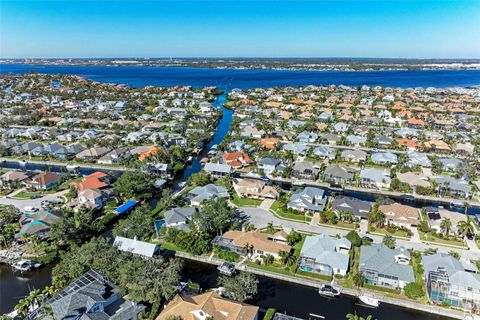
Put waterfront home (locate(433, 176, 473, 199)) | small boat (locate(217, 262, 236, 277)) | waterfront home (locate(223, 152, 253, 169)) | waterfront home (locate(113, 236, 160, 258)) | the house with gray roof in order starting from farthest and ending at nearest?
1. the house with gray roof
2. waterfront home (locate(223, 152, 253, 169))
3. waterfront home (locate(433, 176, 473, 199))
4. waterfront home (locate(113, 236, 160, 258))
5. small boat (locate(217, 262, 236, 277))

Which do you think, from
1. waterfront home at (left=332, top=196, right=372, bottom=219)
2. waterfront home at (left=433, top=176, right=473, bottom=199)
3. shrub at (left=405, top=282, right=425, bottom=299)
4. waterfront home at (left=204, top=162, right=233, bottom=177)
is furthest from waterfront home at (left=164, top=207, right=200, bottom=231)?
waterfront home at (left=433, top=176, right=473, bottom=199)

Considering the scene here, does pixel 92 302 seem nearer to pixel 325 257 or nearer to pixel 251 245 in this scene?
pixel 251 245

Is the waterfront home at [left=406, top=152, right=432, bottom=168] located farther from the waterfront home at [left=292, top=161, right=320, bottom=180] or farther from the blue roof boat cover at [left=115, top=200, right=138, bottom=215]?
the blue roof boat cover at [left=115, top=200, right=138, bottom=215]

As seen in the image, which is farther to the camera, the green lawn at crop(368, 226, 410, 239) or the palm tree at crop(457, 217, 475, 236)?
the green lawn at crop(368, 226, 410, 239)

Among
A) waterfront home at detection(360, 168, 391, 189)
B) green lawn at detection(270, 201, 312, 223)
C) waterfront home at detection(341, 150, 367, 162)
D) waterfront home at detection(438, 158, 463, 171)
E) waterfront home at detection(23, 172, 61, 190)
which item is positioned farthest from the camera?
waterfront home at detection(341, 150, 367, 162)

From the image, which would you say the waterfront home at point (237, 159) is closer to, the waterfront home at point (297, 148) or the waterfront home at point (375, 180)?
the waterfront home at point (297, 148)

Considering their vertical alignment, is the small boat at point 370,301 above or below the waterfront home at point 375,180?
below

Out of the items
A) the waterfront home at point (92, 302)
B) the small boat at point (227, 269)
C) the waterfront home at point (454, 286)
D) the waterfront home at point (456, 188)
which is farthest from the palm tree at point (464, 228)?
the waterfront home at point (92, 302)

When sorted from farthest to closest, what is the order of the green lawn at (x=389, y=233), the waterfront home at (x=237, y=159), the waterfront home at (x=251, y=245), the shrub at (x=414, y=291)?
the waterfront home at (x=237, y=159)
the green lawn at (x=389, y=233)
the waterfront home at (x=251, y=245)
the shrub at (x=414, y=291)

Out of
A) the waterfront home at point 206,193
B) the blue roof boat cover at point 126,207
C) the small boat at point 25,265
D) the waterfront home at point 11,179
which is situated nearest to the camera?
the small boat at point 25,265
